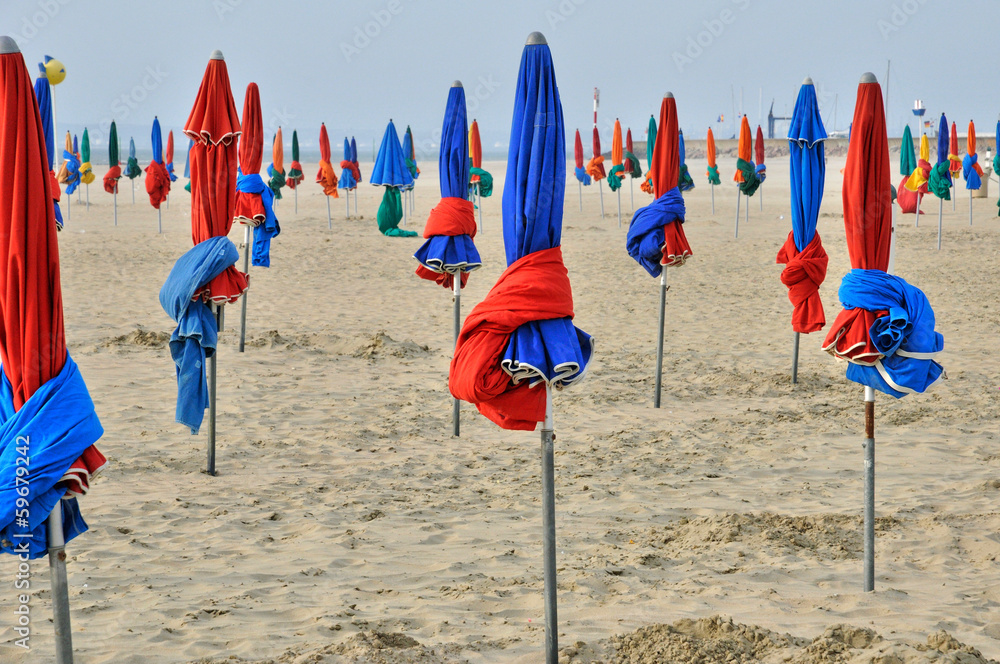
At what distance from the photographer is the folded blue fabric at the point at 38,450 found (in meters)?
2.75

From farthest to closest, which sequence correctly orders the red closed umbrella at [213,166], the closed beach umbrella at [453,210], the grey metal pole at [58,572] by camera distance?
the closed beach umbrella at [453,210] < the red closed umbrella at [213,166] < the grey metal pole at [58,572]

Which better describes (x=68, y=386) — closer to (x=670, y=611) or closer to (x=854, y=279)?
(x=670, y=611)

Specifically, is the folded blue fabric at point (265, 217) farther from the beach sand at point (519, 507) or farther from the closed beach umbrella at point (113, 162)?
the closed beach umbrella at point (113, 162)

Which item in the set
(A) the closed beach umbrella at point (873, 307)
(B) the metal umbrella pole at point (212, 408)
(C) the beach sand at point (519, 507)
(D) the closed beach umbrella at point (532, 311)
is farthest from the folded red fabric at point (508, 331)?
(B) the metal umbrella pole at point (212, 408)

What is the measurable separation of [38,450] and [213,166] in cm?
390

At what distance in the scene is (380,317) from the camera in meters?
12.8

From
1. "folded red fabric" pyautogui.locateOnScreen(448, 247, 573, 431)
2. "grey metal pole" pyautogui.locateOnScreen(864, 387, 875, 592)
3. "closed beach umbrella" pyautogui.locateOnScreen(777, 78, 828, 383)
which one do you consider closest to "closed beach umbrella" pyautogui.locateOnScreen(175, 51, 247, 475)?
"folded red fabric" pyautogui.locateOnScreen(448, 247, 573, 431)

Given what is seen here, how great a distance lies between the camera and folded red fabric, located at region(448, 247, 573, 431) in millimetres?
3516

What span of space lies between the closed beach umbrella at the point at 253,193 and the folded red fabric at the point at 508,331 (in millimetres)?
5399

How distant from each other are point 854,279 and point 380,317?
357 inches

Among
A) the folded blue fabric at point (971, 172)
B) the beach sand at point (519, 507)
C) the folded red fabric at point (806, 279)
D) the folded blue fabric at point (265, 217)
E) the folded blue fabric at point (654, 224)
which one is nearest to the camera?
the beach sand at point (519, 507)

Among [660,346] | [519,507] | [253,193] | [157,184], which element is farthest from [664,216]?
[157,184]

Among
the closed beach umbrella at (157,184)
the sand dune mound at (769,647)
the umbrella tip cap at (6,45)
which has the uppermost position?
the closed beach umbrella at (157,184)

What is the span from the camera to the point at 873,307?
14.4ft
